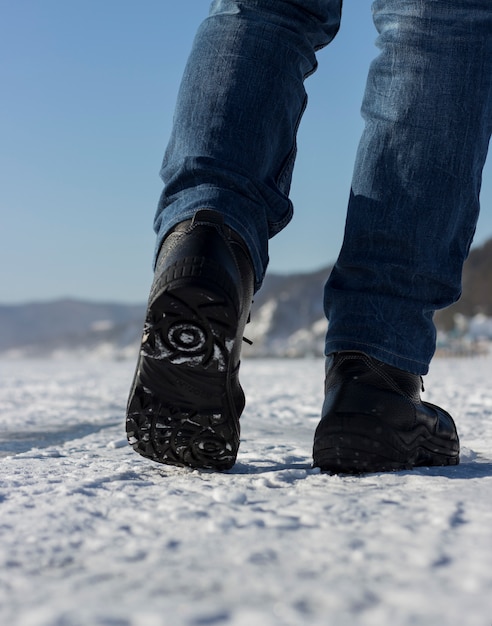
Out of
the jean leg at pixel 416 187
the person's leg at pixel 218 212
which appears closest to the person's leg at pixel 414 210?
the jean leg at pixel 416 187

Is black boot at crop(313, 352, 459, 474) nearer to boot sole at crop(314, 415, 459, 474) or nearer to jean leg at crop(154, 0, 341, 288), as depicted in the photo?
boot sole at crop(314, 415, 459, 474)

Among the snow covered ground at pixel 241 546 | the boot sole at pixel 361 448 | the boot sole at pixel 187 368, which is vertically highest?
the boot sole at pixel 187 368

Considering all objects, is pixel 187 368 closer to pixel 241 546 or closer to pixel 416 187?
pixel 241 546

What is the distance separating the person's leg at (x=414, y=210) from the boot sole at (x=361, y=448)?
35 mm

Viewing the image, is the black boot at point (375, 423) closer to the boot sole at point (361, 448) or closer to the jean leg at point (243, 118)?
the boot sole at point (361, 448)

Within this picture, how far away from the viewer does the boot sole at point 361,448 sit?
0.88 metres

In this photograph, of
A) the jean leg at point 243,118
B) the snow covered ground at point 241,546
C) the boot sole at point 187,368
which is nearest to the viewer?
the snow covered ground at point 241,546

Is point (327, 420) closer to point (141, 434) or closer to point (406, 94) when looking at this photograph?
point (141, 434)

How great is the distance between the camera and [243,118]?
0.95 meters

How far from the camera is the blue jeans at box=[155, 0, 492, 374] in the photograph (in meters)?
0.96

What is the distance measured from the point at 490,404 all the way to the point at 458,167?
4.16 ft

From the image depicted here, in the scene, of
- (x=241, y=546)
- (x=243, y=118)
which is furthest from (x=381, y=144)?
(x=241, y=546)

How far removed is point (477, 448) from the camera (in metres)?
1.23

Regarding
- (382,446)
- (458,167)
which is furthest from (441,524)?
(458,167)
